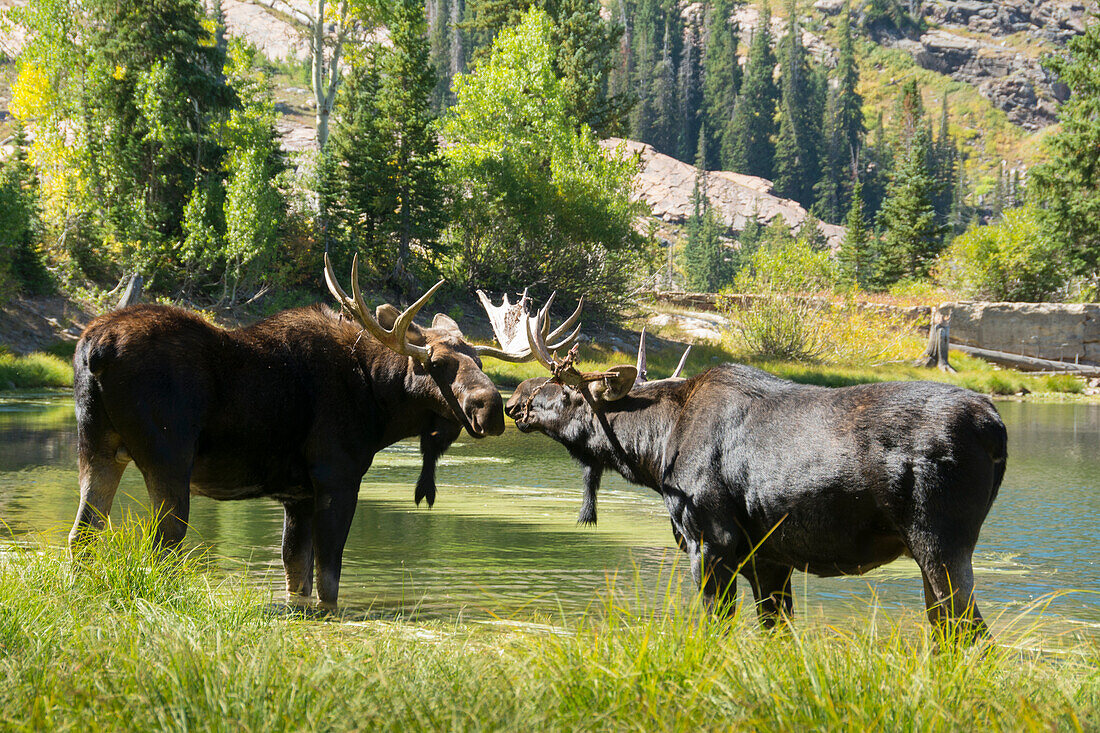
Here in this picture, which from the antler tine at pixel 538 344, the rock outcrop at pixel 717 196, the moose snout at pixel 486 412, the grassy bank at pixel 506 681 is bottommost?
the grassy bank at pixel 506 681

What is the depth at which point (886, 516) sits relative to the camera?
575 centimetres

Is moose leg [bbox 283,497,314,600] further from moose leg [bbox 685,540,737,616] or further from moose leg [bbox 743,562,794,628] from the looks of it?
moose leg [bbox 743,562,794,628]

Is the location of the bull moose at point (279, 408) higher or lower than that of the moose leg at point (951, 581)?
higher

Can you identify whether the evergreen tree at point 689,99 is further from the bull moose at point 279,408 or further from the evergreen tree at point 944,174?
the bull moose at point 279,408

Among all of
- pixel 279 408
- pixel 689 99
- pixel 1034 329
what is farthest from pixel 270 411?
pixel 689 99

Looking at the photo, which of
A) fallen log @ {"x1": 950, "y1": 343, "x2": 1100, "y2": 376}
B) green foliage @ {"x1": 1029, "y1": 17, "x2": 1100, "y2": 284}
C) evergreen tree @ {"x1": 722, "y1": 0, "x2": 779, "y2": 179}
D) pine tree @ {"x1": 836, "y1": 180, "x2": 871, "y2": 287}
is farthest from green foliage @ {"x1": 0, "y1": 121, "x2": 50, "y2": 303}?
evergreen tree @ {"x1": 722, "y1": 0, "x2": 779, "y2": 179}

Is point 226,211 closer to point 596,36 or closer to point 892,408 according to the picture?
point 892,408

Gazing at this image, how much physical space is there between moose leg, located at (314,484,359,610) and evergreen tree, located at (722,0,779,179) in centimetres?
13536

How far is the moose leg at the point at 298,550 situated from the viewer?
7477mm

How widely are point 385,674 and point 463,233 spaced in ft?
126

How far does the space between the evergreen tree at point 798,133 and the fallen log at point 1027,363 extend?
9841cm

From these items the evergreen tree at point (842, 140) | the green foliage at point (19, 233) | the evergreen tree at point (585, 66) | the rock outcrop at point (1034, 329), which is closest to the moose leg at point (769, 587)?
the green foliage at point (19, 233)

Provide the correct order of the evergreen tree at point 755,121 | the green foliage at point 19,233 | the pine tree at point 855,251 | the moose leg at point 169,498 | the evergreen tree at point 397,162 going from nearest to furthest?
1. the moose leg at point 169,498
2. the green foliage at point 19,233
3. the evergreen tree at point 397,162
4. the pine tree at point 855,251
5. the evergreen tree at point 755,121

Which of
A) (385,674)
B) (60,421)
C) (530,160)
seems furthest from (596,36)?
(385,674)
